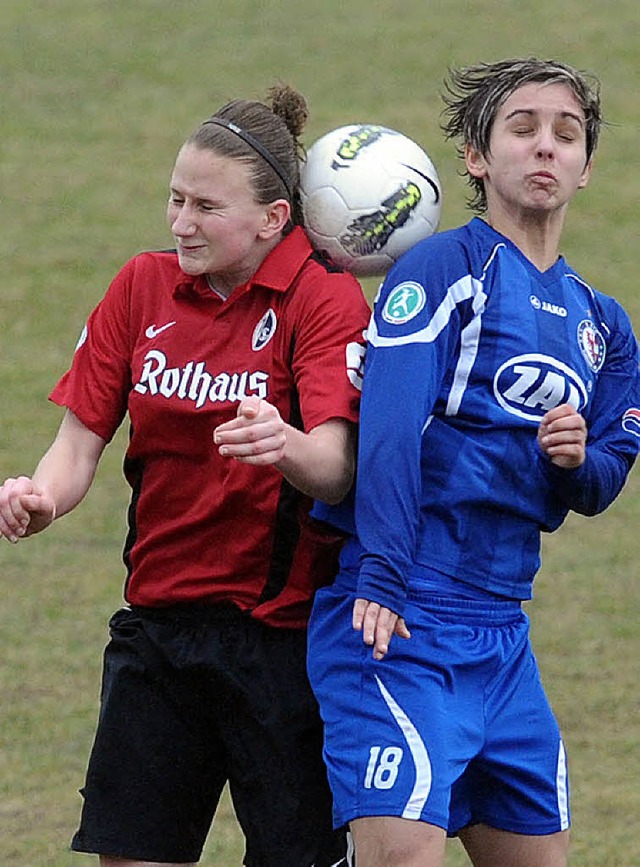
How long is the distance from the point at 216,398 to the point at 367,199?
0.46 m

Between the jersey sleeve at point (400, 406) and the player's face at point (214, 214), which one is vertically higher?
the player's face at point (214, 214)

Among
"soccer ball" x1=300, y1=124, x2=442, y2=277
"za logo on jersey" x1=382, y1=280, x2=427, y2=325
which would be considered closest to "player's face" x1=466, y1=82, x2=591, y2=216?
"soccer ball" x1=300, y1=124, x2=442, y2=277

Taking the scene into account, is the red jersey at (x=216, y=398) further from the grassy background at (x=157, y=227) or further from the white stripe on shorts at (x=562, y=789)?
the grassy background at (x=157, y=227)

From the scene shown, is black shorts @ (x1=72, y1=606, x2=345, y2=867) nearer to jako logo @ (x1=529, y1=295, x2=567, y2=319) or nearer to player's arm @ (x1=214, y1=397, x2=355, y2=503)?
player's arm @ (x1=214, y1=397, x2=355, y2=503)

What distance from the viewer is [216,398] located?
11.0ft

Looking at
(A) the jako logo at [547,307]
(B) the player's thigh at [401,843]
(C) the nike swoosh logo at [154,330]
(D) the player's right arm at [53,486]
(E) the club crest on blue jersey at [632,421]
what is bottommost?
(B) the player's thigh at [401,843]

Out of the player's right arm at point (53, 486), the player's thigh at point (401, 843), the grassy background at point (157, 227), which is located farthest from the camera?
the grassy background at point (157, 227)

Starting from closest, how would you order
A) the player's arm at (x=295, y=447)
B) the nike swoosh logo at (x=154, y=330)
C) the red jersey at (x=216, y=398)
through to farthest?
the player's arm at (x=295, y=447), the red jersey at (x=216, y=398), the nike swoosh logo at (x=154, y=330)

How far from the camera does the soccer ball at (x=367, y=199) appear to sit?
11.3ft

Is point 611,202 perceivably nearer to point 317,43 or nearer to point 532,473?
point 317,43

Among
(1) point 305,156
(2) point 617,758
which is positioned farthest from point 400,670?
(2) point 617,758

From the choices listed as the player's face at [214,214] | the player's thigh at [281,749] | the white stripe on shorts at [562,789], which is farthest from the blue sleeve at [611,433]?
the player's face at [214,214]

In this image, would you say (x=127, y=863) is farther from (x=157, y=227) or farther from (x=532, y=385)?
(x=157, y=227)

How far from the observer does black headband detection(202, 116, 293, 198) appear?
342 centimetres
